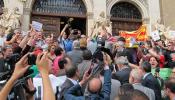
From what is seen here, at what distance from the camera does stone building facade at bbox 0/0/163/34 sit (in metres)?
16.7

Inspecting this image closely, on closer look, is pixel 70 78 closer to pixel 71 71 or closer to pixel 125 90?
pixel 71 71

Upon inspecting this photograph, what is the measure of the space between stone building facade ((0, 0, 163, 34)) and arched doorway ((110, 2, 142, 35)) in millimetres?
83

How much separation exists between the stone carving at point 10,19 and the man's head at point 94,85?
11549 millimetres

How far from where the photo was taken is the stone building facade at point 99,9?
1673 centimetres

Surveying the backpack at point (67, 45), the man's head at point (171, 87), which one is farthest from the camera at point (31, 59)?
the backpack at point (67, 45)

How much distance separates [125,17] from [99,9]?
173 centimetres

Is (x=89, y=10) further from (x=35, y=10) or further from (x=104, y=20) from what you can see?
(x=35, y=10)

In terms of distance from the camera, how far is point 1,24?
50.2 ft

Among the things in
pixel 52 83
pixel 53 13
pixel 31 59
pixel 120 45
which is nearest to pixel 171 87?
pixel 52 83

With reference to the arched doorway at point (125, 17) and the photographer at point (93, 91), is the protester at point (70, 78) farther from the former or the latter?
the arched doorway at point (125, 17)

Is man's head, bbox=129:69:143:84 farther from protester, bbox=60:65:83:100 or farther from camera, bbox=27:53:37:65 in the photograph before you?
camera, bbox=27:53:37:65

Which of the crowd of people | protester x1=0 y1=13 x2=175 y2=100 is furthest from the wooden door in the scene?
protester x1=0 y1=13 x2=175 y2=100

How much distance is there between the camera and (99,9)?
17953mm

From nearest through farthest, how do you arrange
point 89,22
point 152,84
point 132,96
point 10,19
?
point 132,96
point 152,84
point 10,19
point 89,22
